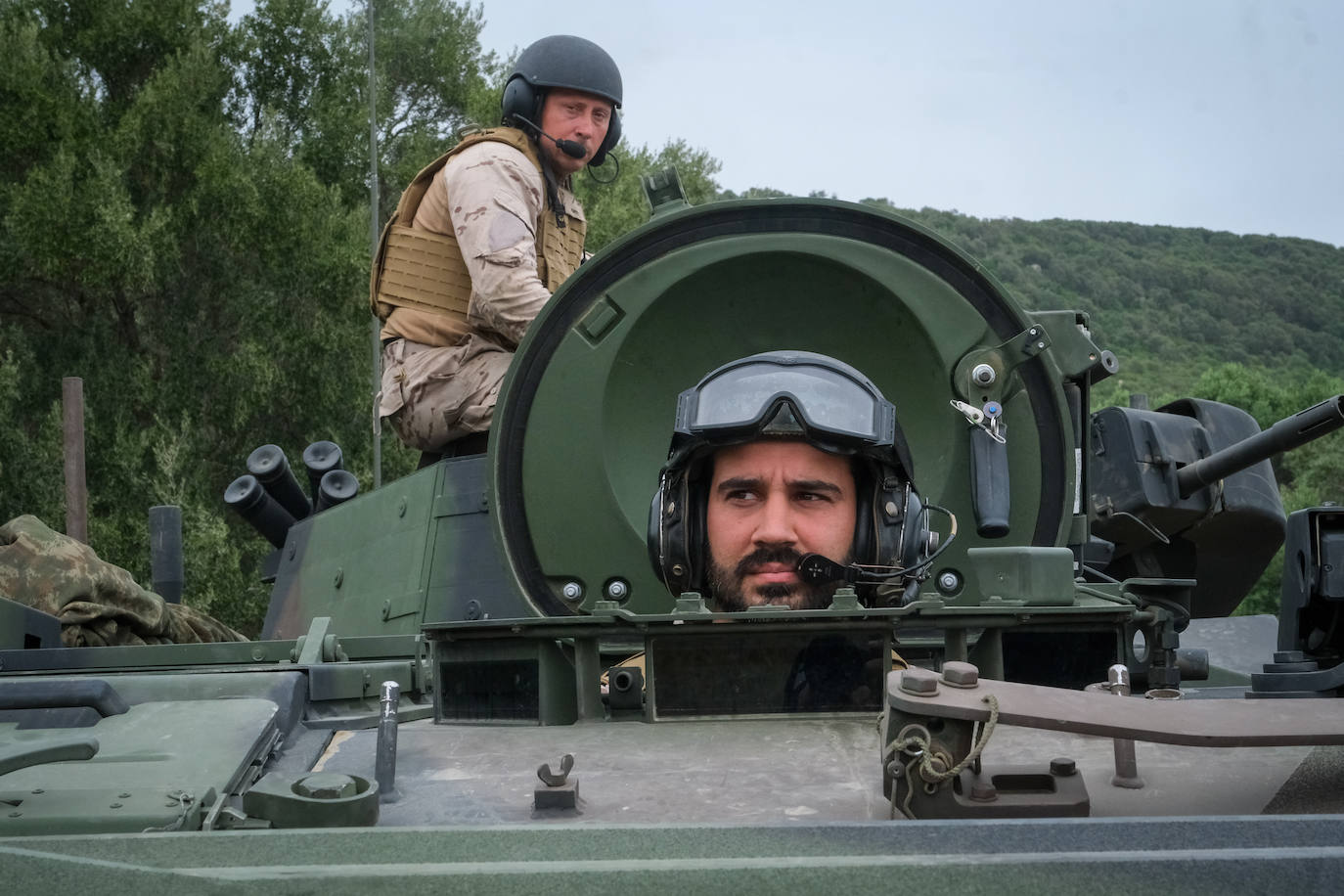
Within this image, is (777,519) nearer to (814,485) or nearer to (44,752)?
(814,485)

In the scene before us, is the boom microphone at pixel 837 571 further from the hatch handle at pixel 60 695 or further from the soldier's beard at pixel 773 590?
the hatch handle at pixel 60 695

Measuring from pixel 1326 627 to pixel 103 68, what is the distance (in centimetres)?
2035

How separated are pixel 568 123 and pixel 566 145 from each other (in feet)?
0.36

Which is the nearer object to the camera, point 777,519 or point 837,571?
point 837,571

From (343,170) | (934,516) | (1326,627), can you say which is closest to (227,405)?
(343,170)

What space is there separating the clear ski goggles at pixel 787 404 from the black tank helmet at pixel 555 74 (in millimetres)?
2263

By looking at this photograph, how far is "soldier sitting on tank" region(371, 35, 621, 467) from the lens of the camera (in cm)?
550

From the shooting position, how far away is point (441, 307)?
19.1 ft

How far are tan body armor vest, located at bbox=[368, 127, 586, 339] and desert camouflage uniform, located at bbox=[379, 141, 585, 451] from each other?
3cm

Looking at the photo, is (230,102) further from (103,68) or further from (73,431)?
(73,431)

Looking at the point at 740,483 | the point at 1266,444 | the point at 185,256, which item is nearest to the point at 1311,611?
the point at 740,483

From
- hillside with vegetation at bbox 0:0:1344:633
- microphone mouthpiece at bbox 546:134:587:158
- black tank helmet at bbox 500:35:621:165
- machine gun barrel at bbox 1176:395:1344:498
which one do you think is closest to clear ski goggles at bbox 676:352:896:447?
microphone mouthpiece at bbox 546:134:587:158

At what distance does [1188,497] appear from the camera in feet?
24.1

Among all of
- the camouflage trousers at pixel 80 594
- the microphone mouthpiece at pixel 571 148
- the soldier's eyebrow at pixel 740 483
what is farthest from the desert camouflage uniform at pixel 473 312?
the soldier's eyebrow at pixel 740 483
